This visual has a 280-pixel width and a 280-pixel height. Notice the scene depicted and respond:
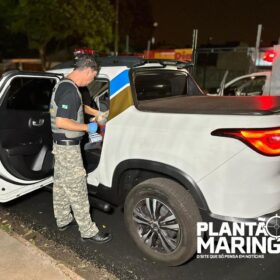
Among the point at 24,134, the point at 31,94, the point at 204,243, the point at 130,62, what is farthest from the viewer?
the point at 31,94

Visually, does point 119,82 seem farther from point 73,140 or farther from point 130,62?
point 73,140

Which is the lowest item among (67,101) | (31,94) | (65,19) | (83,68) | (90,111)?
(90,111)

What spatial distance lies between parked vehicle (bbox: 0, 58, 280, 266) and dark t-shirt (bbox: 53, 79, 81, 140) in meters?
0.36

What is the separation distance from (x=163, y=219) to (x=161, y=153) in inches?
23.8

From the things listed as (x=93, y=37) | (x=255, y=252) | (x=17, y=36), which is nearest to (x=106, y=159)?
(x=255, y=252)

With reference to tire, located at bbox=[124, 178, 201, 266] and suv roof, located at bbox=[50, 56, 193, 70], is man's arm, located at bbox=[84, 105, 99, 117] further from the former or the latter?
tire, located at bbox=[124, 178, 201, 266]

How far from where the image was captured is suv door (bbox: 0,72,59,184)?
11.7 ft

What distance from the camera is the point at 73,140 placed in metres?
3.19

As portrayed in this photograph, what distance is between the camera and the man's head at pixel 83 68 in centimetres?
310

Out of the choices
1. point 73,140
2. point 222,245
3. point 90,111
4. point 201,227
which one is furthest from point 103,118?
point 222,245

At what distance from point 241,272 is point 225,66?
16.4 meters

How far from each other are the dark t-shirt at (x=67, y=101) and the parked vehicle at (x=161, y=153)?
356 mm

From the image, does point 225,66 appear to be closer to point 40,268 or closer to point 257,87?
point 257,87

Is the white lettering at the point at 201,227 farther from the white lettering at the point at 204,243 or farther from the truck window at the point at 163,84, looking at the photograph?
the truck window at the point at 163,84
